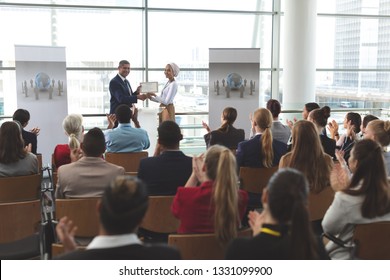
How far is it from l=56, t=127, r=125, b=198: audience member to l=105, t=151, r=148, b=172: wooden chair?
4.50 ft

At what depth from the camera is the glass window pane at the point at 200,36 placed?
9445mm

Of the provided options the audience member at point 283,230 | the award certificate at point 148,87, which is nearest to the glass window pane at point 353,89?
the award certificate at point 148,87

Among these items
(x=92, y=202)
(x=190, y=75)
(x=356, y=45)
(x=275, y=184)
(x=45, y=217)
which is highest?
(x=356, y=45)

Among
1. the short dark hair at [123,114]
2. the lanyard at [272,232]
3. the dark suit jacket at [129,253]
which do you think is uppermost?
the short dark hair at [123,114]

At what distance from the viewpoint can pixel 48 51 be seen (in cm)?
764

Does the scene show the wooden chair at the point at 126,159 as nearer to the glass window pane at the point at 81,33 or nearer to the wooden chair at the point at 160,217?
the wooden chair at the point at 160,217

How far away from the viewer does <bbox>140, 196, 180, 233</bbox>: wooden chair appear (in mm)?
3141

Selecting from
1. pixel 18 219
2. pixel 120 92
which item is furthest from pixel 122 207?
pixel 120 92

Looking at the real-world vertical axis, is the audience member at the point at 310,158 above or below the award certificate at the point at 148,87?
below

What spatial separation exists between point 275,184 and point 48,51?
6497mm

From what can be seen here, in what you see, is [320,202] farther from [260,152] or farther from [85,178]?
[85,178]

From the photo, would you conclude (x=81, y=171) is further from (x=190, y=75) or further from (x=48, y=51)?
(x=190, y=75)

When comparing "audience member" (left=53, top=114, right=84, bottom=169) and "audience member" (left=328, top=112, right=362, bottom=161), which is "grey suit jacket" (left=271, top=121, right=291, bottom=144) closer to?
"audience member" (left=328, top=112, right=362, bottom=161)

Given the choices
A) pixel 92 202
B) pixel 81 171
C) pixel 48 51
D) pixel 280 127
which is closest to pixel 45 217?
pixel 81 171
